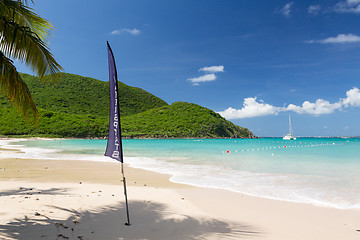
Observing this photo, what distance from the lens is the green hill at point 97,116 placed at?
87981 millimetres

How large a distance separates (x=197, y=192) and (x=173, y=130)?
10644 centimetres

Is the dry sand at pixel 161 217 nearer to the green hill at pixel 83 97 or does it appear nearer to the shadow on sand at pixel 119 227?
the shadow on sand at pixel 119 227

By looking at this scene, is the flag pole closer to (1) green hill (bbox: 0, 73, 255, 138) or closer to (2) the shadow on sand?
(2) the shadow on sand

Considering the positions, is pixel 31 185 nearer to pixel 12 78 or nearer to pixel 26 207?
pixel 26 207

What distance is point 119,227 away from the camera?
464cm

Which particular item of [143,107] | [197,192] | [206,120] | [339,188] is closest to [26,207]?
[197,192]

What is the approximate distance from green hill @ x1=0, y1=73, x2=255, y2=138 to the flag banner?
91.1 m

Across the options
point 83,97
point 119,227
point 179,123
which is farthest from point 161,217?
point 83,97

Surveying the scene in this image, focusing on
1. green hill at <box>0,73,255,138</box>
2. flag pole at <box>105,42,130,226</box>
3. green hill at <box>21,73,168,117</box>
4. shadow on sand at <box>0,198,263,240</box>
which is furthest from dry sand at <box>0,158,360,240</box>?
green hill at <box>21,73,168,117</box>

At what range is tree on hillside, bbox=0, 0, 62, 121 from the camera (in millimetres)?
5113

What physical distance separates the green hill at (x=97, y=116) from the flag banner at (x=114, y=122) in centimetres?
9111

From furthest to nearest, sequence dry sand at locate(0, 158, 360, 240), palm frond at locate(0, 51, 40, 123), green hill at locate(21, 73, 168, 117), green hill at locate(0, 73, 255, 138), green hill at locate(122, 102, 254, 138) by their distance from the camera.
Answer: green hill at locate(21, 73, 168, 117), green hill at locate(122, 102, 254, 138), green hill at locate(0, 73, 255, 138), palm frond at locate(0, 51, 40, 123), dry sand at locate(0, 158, 360, 240)

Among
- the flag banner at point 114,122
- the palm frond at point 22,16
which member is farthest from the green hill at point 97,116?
the flag banner at point 114,122

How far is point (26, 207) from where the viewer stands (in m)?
5.54
